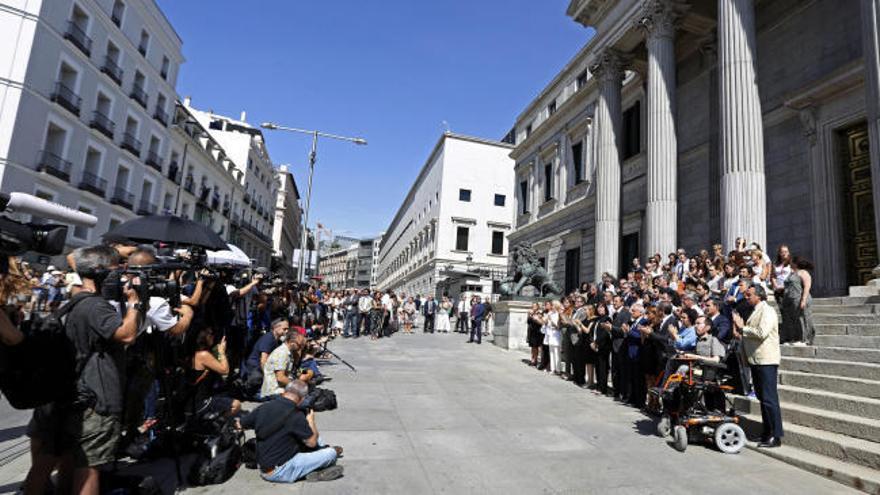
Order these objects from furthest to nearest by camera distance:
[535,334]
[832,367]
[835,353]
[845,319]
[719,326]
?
[535,334]
[845,319]
[719,326]
[835,353]
[832,367]

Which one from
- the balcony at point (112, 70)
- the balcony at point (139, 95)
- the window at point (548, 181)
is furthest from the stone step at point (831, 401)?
the balcony at point (139, 95)

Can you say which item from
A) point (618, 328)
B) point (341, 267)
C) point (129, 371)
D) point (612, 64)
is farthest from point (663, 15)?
point (341, 267)

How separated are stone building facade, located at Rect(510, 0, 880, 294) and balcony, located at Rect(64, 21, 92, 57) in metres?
25.1

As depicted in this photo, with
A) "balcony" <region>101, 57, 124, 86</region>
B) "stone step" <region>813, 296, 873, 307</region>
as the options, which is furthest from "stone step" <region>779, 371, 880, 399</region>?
"balcony" <region>101, 57, 124, 86</region>

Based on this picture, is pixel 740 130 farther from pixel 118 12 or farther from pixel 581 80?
pixel 118 12

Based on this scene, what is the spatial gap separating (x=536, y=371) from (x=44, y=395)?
10.2 metres

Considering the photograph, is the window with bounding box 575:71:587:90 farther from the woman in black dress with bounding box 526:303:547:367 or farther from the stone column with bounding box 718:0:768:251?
the woman in black dress with bounding box 526:303:547:367

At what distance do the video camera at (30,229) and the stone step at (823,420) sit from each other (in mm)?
7375

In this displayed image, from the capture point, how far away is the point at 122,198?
27531mm

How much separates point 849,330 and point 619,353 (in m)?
3.33

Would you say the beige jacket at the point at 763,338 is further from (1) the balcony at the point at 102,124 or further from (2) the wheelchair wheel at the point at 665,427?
(1) the balcony at the point at 102,124

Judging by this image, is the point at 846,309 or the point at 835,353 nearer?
the point at 835,353

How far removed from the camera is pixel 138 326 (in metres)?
2.97

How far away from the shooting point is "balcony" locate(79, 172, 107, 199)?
78.5ft
